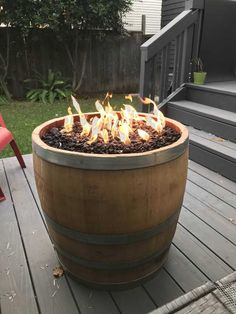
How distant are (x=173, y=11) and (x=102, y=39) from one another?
2.60 metres

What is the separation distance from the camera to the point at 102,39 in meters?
7.19

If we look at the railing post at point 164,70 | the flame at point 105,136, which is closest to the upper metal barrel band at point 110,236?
the flame at point 105,136

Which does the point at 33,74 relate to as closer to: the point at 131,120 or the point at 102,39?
the point at 102,39

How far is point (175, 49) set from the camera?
12.9 feet

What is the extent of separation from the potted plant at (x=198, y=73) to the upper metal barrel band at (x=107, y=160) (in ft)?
9.68

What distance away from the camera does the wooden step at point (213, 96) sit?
3.45 meters

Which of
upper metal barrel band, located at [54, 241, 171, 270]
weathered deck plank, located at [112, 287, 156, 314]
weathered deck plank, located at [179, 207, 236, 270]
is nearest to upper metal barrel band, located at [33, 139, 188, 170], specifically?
upper metal barrel band, located at [54, 241, 171, 270]

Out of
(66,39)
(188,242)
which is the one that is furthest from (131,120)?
(66,39)

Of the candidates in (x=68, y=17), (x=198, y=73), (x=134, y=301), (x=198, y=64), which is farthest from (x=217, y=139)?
(x=68, y=17)

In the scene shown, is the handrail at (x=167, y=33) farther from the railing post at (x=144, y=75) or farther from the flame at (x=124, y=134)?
the flame at (x=124, y=134)

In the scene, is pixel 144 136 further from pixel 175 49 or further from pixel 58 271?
pixel 175 49

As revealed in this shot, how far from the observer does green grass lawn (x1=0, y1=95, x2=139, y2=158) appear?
4203mm

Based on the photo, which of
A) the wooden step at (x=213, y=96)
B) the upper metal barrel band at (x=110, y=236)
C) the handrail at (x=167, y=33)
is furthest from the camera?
the handrail at (x=167, y=33)

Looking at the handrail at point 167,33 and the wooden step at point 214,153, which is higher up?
the handrail at point 167,33
